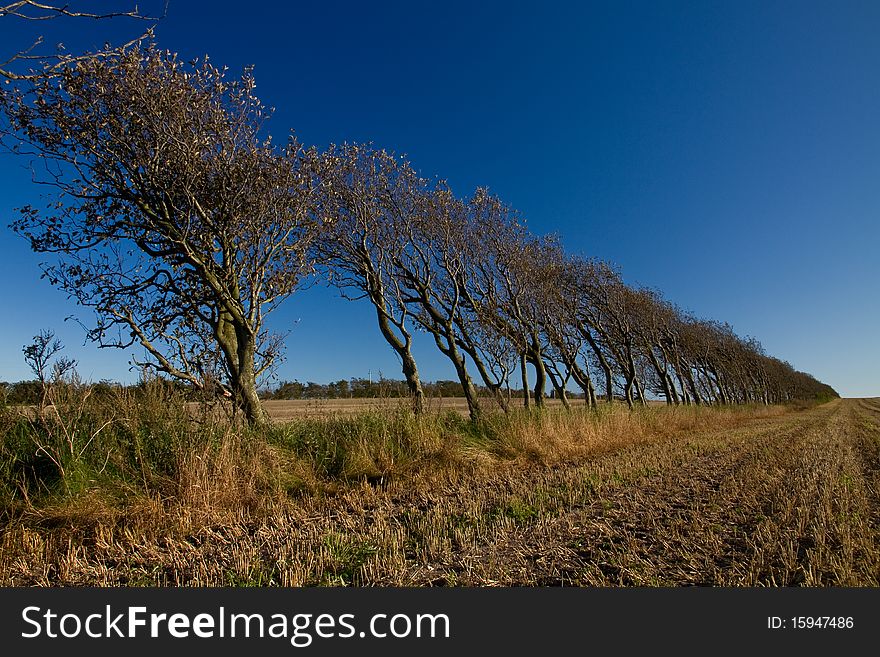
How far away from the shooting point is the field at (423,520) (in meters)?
4.21

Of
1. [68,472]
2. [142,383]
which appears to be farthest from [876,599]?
[142,383]

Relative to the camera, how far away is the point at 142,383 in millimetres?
7227

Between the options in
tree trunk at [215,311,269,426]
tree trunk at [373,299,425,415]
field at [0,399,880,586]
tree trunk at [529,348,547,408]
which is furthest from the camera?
tree trunk at [529,348,547,408]

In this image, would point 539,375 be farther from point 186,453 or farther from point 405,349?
point 186,453

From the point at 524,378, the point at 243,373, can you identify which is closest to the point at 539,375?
the point at 524,378

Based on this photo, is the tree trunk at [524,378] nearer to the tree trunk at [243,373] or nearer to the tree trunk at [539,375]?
the tree trunk at [539,375]

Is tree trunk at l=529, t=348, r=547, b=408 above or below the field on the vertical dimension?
above

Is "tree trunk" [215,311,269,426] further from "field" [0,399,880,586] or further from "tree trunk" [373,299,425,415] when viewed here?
"tree trunk" [373,299,425,415]

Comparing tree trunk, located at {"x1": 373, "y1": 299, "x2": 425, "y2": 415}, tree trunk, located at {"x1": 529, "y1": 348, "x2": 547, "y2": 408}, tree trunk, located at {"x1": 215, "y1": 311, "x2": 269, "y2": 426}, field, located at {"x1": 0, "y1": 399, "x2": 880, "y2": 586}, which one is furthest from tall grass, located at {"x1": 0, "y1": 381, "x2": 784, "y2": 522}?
tree trunk, located at {"x1": 529, "y1": 348, "x2": 547, "y2": 408}

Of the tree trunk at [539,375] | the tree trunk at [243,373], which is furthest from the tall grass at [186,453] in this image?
the tree trunk at [539,375]

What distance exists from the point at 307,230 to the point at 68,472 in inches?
272

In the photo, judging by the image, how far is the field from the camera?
4.21 meters

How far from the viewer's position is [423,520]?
5844mm

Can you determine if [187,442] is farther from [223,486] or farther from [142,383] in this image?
[142,383]
